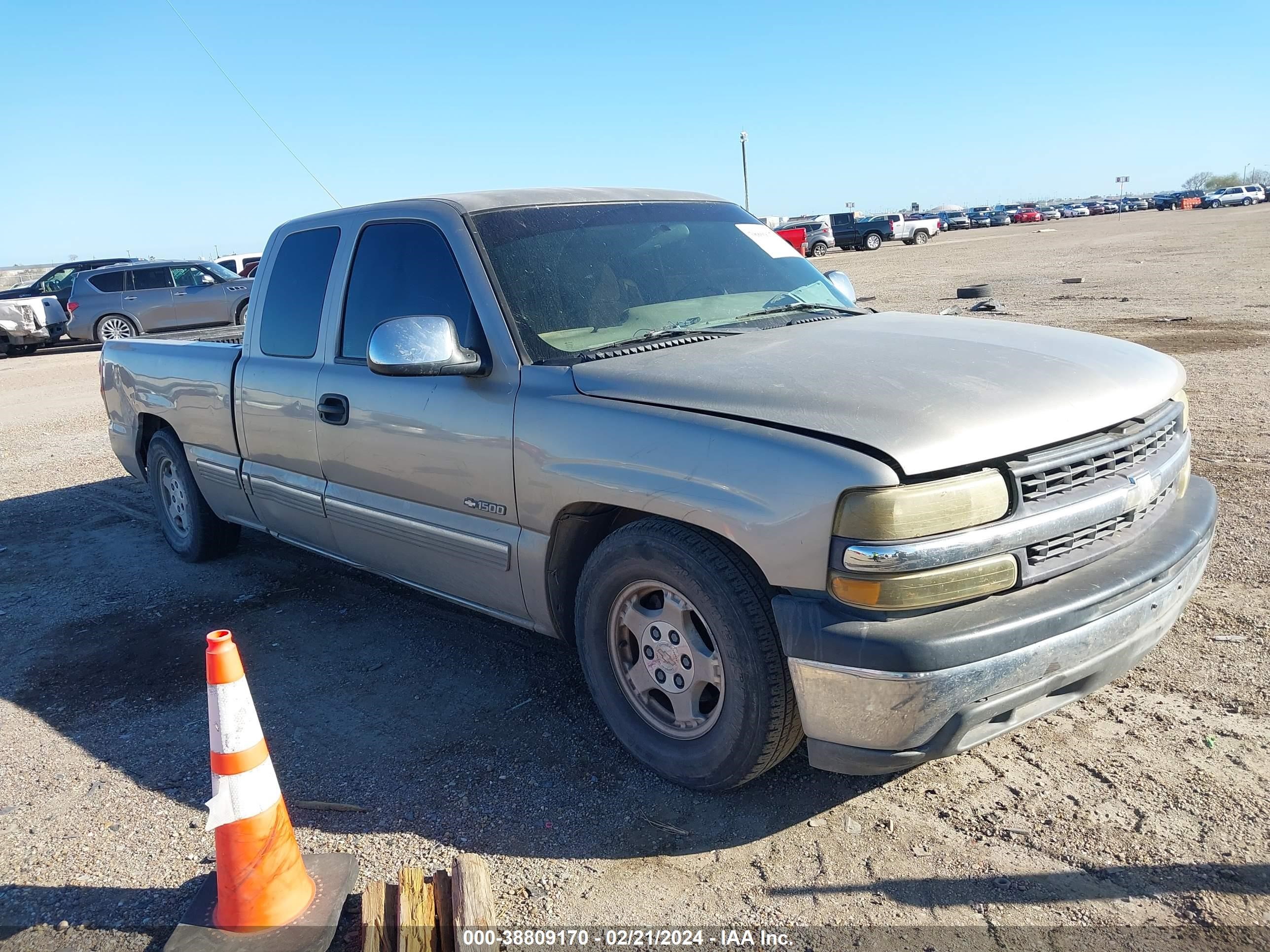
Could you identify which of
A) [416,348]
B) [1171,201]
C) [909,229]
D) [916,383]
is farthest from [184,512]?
[1171,201]

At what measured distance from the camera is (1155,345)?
10.4m

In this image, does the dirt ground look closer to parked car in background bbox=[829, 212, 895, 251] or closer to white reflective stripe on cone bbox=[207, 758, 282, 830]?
white reflective stripe on cone bbox=[207, 758, 282, 830]

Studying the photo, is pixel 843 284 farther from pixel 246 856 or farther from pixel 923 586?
pixel 246 856

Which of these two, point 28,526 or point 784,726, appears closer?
point 784,726

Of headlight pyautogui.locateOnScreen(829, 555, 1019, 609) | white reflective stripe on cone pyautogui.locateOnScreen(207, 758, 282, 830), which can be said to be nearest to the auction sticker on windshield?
headlight pyautogui.locateOnScreen(829, 555, 1019, 609)

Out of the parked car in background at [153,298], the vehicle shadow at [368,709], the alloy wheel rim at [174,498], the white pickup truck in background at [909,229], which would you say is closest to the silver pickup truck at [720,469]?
the vehicle shadow at [368,709]

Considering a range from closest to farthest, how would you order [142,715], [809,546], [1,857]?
[809,546]
[1,857]
[142,715]

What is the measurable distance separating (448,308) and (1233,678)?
3.19 m

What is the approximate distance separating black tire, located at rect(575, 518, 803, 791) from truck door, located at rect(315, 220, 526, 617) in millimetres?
510

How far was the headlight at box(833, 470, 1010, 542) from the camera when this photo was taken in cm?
250

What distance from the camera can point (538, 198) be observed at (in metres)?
4.04

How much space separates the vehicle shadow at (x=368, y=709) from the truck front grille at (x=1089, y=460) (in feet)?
3.75

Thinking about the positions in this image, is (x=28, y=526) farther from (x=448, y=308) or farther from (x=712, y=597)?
(x=712, y=597)

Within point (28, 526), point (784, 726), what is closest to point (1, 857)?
point (784, 726)
